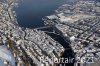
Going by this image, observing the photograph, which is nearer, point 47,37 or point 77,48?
point 77,48

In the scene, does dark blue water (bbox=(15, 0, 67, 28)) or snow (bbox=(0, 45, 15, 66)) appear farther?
dark blue water (bbox=(15, 0, 67, 28))

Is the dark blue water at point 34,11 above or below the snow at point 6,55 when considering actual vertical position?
below

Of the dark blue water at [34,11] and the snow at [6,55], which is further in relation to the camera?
the dark blue water at [34,11]

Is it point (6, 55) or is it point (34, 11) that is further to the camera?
point (34, 11)

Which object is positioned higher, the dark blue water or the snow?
the snow

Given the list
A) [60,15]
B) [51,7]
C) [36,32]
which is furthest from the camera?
[51,7]

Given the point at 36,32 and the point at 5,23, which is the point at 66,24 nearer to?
the point at 36,32

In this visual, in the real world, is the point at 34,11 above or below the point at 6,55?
below

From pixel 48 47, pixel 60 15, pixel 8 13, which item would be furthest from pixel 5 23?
pixel 48 47
